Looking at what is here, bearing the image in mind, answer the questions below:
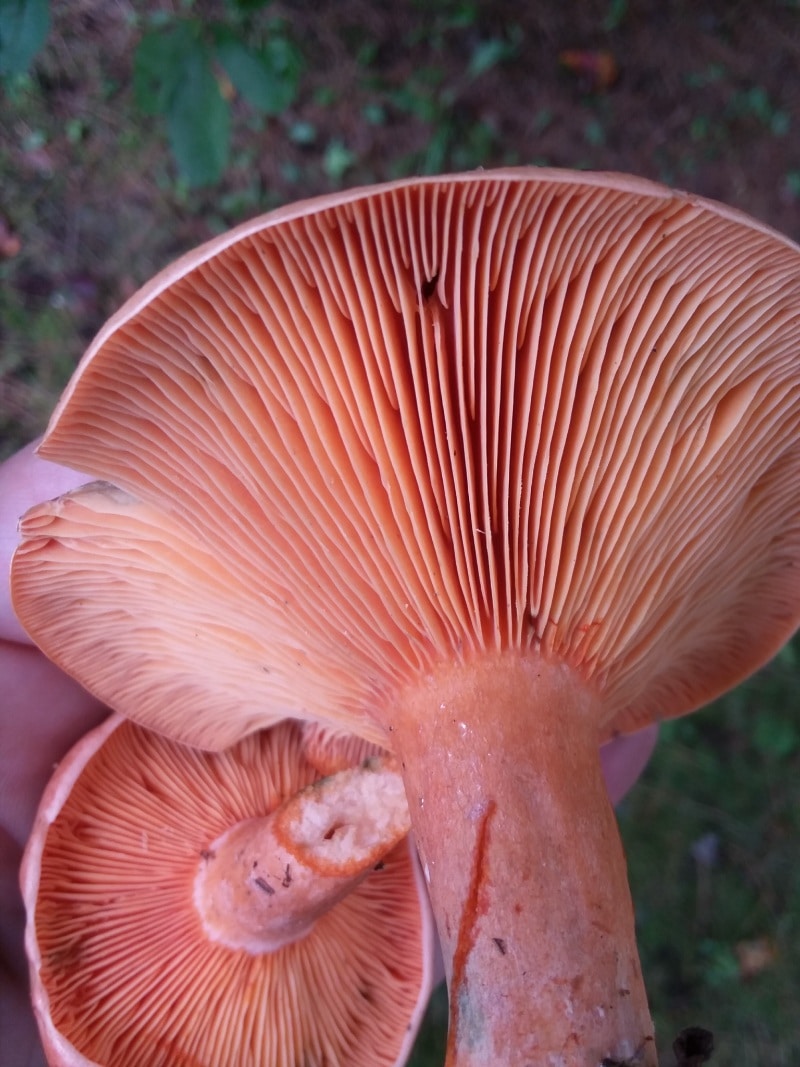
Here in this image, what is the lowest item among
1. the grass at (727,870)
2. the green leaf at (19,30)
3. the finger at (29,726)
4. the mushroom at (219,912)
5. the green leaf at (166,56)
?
the grass at (727,870)

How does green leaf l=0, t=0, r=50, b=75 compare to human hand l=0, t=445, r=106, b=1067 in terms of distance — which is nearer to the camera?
green leaf l=0, t=0, r=50, b=75

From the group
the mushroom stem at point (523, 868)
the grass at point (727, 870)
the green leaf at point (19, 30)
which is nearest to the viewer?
the mushroom stem at point (523, 868)

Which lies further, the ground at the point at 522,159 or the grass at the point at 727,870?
the grass at the point at 727,870

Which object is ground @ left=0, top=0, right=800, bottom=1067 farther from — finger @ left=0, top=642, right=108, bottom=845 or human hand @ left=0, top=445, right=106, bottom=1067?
finger @ left=0, top=642, right=108, bottom=845

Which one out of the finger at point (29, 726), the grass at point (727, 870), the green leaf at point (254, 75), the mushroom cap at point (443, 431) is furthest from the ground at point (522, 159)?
the mushroom cap at point (443, 431)

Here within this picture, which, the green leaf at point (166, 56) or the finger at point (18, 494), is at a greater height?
the green leaf at point (166, 56)

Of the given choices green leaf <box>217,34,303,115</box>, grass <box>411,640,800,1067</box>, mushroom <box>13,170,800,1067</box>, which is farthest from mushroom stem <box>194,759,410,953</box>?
grass <box>411,640,800,1067</box>

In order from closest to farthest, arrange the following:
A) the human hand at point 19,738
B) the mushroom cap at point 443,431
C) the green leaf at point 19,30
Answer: the mushroom cap at point 443,431 < the green leaf at point 19,30 < the human hand at point 19,738

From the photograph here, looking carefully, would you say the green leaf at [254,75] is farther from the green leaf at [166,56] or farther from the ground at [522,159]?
the ground at [522,159]

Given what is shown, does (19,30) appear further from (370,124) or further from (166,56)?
(370,124)
